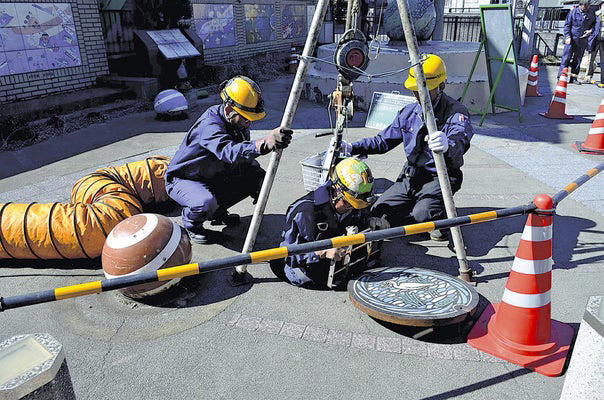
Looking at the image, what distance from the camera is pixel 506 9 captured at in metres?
7.98

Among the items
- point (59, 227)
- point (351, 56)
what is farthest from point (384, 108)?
point (59, 227)

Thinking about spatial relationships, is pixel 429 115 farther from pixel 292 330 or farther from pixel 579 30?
pixel 579 30

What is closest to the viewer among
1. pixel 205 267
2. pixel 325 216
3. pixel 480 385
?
pixel 205 267

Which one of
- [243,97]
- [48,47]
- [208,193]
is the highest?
[48,47]

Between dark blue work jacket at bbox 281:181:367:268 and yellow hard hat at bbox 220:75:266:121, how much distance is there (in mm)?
979

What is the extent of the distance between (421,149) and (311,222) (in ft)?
5.54

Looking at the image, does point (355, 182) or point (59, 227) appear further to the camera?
point (59, 227)

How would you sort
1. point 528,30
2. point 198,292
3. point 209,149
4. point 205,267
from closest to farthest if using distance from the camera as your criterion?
1. point 205,267
2. point 198,292
3. point 209,149
4. point 528,30

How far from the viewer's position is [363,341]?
325 centimetres

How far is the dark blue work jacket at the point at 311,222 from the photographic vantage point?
11.8ft

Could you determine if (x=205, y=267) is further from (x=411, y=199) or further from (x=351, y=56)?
(x=411, y=199)

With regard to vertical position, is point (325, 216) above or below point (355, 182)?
below

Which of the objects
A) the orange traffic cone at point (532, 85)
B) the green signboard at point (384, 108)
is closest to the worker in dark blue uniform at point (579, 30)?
the orange traffic cone at point (532, 85)

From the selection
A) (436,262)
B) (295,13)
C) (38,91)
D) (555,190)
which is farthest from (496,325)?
(295,13)
